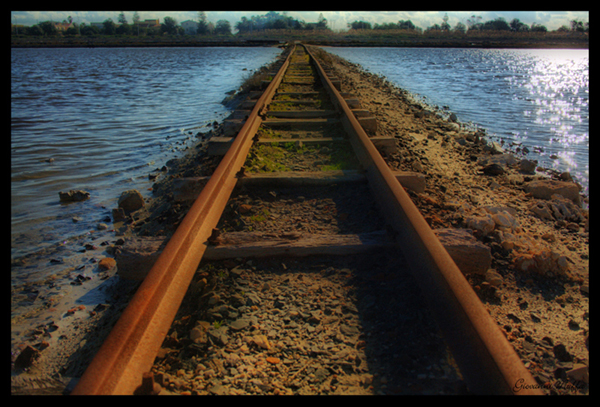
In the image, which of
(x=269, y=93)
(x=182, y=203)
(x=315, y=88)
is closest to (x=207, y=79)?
(x=315, y=88)

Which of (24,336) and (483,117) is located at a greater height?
(483,117)

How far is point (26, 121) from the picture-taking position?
815cm

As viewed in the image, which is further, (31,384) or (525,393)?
(31,384)

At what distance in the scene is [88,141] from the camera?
21.1ft

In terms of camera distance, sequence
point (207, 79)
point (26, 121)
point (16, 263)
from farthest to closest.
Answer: point (207, 79), point (26, 121), point (16, 263)

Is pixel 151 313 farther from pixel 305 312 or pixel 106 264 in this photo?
pixel 106 264

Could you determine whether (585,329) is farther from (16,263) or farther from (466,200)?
(16,263)

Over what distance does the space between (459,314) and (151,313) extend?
47.6 inches

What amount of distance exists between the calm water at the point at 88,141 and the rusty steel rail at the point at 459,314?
2.87 metres

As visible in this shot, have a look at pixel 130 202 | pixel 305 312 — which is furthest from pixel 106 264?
pixel 305 312

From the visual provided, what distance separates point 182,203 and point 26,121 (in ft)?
24.6

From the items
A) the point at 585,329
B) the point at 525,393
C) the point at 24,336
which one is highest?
the point at 525,393

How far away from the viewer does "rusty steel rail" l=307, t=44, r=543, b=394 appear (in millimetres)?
1130
